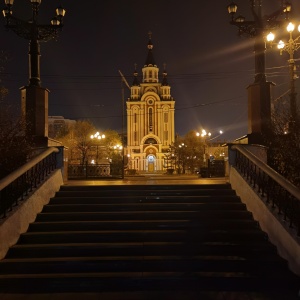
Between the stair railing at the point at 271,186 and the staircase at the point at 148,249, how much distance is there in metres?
0.66

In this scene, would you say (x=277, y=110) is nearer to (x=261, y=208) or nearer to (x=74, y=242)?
(x=261, y=208)

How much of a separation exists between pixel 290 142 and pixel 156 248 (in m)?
4.37

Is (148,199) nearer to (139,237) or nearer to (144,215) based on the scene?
(144,215)

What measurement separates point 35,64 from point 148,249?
8.09 meters

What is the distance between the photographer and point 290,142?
9531 mm

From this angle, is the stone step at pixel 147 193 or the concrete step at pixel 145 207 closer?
the concrete step at pixel 145 207

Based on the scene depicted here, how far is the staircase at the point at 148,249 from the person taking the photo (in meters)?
6.64

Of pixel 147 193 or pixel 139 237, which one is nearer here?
pixel 139 237

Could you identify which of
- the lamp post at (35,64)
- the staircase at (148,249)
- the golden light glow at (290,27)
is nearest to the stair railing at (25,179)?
the staircase at (148,249)

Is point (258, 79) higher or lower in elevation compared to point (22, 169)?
higher

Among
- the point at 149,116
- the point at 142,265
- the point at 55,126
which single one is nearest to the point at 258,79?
the point at 142,265

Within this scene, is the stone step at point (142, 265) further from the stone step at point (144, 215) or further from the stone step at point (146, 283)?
the stone step at point (144, 215)

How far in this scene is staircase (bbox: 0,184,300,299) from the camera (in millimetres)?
6637

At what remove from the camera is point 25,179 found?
9.47 m
